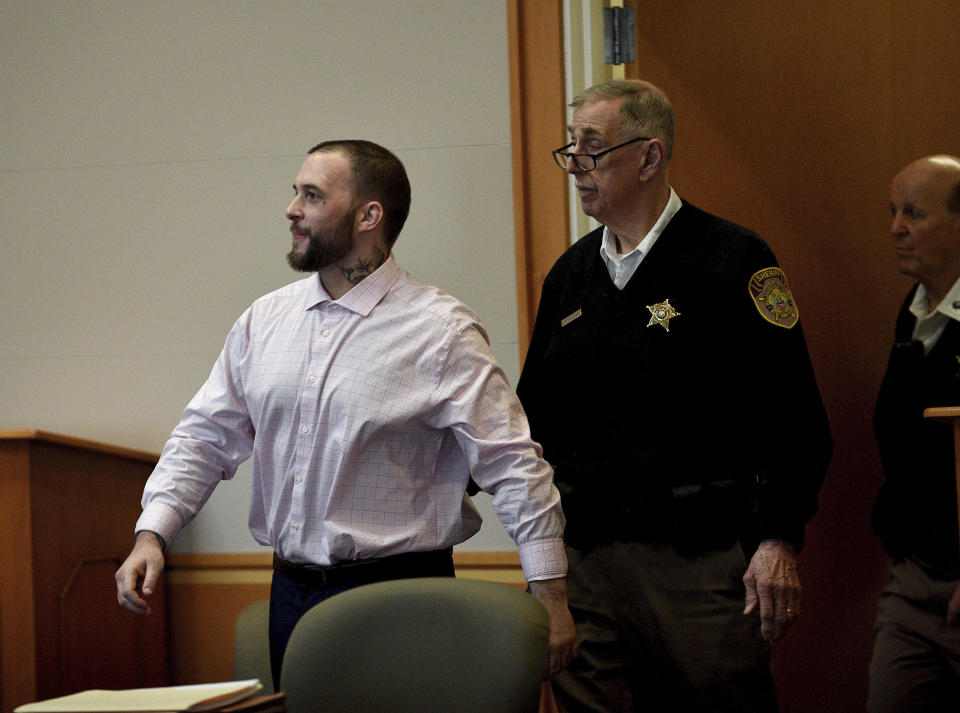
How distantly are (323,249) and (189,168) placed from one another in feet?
3.78

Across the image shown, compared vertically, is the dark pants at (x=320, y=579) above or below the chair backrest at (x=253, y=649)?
above

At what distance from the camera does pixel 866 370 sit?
3652 mm

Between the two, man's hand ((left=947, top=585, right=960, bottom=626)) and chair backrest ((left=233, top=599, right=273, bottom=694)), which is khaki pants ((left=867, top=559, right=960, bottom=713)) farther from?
chair backrest ((left=233, top=599, right=273, bottom=694))

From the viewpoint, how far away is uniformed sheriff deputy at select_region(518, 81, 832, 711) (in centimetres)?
229

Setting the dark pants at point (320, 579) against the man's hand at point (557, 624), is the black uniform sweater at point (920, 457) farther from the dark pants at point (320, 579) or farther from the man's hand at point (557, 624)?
the dark pants at point (320, 579)

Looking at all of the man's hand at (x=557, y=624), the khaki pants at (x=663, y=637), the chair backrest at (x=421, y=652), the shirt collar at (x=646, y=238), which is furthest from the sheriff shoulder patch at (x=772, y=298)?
the chair backrest at (x=421, y=652)

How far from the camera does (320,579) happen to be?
2.26 meters

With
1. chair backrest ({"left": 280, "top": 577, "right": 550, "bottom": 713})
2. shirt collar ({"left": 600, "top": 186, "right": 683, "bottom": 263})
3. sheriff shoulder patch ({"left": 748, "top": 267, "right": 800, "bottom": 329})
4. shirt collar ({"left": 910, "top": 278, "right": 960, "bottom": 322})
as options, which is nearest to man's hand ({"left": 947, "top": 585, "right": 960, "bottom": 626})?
sheriff shoulder patch ({"left": 748, "top": 267, "right": 800, "bottom": 329})

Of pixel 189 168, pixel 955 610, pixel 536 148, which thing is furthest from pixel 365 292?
pixel 955 610

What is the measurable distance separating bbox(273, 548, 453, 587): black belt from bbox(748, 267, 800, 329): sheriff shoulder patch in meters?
0.85

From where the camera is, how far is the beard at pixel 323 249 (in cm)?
244

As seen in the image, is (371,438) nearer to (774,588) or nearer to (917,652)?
(774,588)

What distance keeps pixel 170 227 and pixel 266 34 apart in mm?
650

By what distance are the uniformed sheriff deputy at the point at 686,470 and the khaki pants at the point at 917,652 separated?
608 mm
